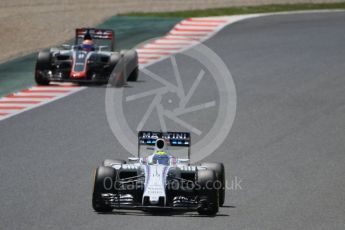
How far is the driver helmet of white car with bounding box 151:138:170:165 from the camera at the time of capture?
1698cm

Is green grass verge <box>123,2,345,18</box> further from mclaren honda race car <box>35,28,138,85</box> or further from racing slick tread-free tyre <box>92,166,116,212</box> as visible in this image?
racing slick tread-free tyre <box>92,166,116,212</box>

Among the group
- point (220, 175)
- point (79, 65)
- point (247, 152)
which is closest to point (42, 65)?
point (79, 65)

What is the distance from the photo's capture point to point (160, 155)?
1703 cm

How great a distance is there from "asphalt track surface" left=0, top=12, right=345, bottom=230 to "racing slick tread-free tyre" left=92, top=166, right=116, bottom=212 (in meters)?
0.14

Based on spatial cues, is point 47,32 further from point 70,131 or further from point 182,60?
point 70,131

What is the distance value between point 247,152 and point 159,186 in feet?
19.9

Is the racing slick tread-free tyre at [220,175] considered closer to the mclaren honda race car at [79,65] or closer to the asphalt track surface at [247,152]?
the asphalt track surface at [247,152]

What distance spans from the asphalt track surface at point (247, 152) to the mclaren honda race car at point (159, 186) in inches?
7.0

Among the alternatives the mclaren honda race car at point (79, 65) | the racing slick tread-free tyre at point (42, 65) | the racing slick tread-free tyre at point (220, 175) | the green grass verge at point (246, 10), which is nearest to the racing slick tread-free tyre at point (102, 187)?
the racing slick tread-free tyre at point (220, 175)

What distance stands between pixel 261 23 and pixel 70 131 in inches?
750

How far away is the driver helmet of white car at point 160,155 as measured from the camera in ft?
55.7

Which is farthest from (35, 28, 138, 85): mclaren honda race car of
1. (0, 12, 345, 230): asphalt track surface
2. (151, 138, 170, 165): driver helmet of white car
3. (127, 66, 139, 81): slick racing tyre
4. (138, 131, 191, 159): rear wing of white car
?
(151, 138, 170, 165): driver helmet of white car

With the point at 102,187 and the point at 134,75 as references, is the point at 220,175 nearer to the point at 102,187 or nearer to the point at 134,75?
the point at 102,187

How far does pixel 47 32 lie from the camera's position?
39.5 meters
